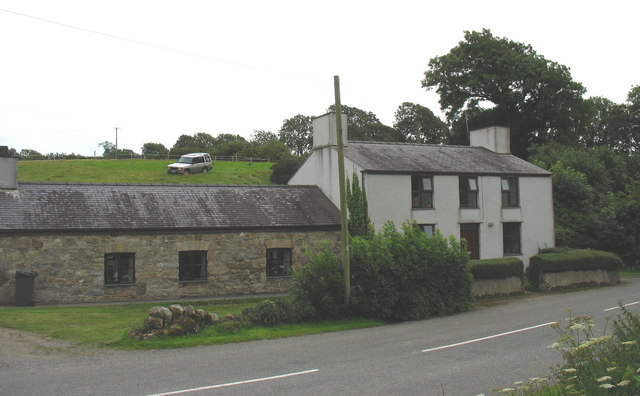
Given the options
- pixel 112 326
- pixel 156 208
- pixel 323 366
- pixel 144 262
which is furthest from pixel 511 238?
pixel 112 326

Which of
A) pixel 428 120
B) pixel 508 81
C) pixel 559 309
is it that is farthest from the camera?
pixel 428 120

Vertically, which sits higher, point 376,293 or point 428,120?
point 428,120

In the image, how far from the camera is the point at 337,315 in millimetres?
16500

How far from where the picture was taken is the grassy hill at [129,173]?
50031mm

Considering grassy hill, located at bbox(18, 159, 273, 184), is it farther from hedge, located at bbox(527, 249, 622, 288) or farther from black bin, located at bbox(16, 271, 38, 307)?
hedge, located at bbox(527, 249, 622, 288)

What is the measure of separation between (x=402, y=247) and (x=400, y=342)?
481cm

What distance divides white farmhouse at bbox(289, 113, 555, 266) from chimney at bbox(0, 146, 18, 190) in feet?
46.1

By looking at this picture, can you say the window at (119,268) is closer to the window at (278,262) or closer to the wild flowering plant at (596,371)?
the window at (278,262)

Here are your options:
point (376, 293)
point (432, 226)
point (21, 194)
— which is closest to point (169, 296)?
point (21, 194)

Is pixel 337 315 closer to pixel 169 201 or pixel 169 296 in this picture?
pixel 169 296

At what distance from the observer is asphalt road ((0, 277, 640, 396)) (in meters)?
8.69

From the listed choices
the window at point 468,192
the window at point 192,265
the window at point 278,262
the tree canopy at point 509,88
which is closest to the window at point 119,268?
the window at point 192,265

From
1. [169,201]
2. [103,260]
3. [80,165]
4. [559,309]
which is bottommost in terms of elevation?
[559,309]

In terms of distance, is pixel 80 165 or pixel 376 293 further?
pixel 80 165
